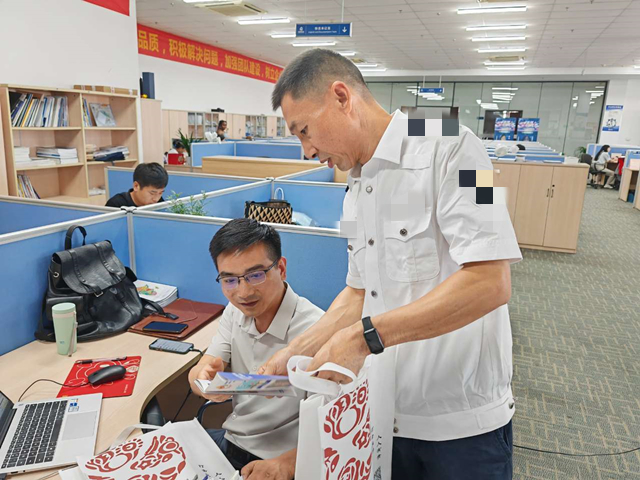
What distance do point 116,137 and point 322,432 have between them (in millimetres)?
6071

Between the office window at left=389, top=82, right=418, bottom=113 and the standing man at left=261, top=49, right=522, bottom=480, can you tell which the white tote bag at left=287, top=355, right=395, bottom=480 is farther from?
the office window at left=389, top=82, right=418, bottom=113

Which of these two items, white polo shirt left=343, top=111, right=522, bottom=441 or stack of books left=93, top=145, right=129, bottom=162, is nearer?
white polo shirt left=343, top=111, right=522, bottom=441

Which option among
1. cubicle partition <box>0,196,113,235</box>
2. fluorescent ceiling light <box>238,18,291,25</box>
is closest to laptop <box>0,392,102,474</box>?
cubicle partition <box>0,196,113,235</box>

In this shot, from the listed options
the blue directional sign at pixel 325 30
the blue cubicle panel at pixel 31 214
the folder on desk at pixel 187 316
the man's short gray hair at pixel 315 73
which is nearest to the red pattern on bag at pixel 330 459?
the man's short gray hair at pixel 315 73

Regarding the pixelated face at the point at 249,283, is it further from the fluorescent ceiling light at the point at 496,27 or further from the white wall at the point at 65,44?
the fluorescent ceiling light at the point at 496,27

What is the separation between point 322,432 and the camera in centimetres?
87

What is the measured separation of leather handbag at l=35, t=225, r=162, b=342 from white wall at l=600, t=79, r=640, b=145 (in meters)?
17.8

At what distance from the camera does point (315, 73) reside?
0.96 metres

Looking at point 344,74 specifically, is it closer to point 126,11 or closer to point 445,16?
point 126,11

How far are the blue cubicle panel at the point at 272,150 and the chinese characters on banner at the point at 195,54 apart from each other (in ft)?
9.60

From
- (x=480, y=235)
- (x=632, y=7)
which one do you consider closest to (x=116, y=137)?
(x=480, y=235)

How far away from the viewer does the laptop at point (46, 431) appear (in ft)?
4.02

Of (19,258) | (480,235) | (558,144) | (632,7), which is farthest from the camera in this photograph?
(558,144)

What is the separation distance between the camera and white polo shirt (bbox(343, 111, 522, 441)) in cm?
89
